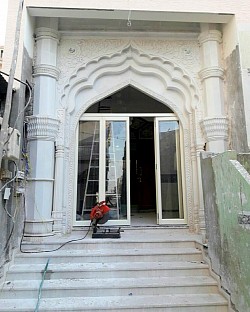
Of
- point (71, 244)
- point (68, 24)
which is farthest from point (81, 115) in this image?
point (71, 244)

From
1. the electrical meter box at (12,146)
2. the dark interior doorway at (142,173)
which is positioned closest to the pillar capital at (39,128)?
the electrical meter box at (12,146)

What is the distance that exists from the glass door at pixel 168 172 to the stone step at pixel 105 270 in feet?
4.34

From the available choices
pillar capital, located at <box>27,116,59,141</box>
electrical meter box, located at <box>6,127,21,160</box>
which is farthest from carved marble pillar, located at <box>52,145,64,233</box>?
electrical meter box, located at <box>6,127,21,160</box>

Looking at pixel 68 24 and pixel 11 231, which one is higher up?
pixel 68 24

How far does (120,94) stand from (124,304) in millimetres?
3430

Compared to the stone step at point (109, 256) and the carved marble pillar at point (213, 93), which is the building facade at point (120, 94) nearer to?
the carved marble pillar at point (213, 93)

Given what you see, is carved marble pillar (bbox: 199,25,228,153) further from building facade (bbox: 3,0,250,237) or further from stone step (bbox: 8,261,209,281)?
stone step (bbox: 8,261,209,281)

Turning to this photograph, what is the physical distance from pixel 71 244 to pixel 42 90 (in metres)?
2.25

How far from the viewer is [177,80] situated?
14.4 ft

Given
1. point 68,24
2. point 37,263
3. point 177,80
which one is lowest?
point 37,263

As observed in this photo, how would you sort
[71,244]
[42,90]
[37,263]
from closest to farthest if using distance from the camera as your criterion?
[37,263], [71,244], [42,90]

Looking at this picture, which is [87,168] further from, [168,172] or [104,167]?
[168,172]

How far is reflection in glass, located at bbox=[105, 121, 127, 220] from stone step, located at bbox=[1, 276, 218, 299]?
5.28ft

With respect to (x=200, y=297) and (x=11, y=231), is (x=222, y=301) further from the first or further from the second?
(x=11, y=231)
